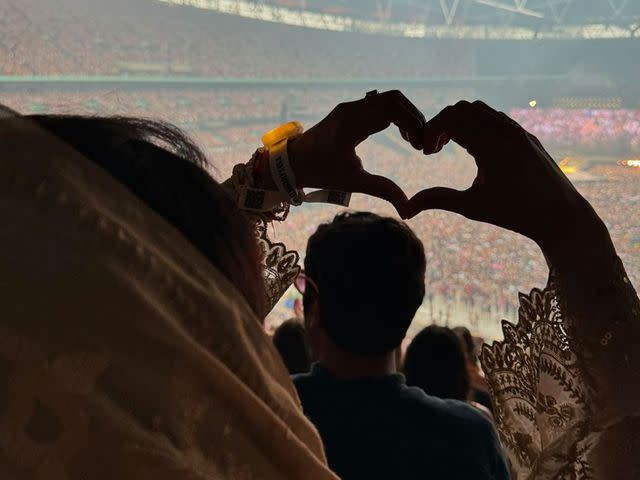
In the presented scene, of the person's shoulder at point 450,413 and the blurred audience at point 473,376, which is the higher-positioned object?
the person's shoulder at point 450,413

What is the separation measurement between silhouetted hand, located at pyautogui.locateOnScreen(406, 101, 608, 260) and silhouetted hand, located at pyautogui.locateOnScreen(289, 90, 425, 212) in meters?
0.04

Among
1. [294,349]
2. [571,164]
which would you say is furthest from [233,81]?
[294,349]

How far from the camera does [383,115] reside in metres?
0.45

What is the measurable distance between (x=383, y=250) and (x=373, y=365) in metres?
0.12

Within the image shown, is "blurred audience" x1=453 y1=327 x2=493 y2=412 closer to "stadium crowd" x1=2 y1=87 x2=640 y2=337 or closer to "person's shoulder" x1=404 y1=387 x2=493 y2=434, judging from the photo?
"person's shoulder" x1=404 y1=387 x2=493 y2=434

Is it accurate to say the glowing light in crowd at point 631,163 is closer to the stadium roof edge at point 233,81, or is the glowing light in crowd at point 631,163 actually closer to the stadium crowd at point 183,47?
the stadium roof edge at point 233,81

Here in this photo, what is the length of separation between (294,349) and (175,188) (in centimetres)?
144

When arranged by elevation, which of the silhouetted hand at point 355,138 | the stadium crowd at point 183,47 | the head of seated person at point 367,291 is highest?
the stadium crowd at point 183,47

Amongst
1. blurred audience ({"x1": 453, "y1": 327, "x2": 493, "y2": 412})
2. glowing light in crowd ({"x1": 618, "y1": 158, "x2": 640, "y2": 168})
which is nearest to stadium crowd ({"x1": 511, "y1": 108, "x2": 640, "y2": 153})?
glowing light in crowd ({"x1": 618, "y1": 158, "x2": 640, "y2": 168})

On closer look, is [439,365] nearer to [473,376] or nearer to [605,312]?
[473,376]

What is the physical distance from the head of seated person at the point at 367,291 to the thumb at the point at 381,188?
19cm

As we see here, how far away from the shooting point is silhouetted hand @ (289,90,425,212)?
0.45m

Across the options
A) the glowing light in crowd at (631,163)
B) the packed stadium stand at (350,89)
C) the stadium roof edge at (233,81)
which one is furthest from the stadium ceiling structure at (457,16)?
the glowing light in crowd at (631,163)

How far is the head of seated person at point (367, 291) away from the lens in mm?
658
